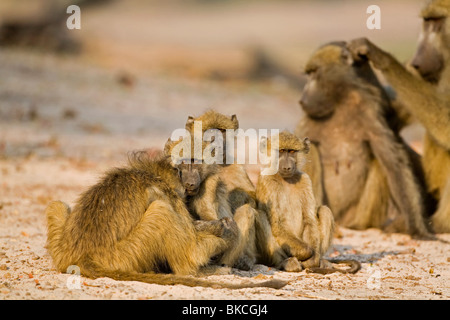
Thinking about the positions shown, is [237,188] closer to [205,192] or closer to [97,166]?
[205,192]

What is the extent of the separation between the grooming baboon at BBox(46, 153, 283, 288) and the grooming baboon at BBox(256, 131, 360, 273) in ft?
1.90

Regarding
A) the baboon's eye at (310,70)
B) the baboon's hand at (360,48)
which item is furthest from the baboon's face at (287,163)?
the baboon's hand at (360,48)

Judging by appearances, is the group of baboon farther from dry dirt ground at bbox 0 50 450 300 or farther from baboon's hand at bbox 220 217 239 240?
dry dirt ground at bbox 0 50 450 300

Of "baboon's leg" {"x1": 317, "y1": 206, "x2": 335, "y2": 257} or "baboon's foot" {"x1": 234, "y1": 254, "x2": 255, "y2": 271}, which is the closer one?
"baboon's foot" {"x1": 234, "y1": 254, "x2": 255, "y2": 271}

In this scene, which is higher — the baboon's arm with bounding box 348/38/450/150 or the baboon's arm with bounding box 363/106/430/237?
the baboon's arm with bounding box 348/38/450/150

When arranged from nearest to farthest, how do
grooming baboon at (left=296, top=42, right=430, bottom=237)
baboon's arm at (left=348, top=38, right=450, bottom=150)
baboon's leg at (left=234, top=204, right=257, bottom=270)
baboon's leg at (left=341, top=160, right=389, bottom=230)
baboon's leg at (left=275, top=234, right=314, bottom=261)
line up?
1. baboon's leg at (left=234, top=204, right=257, bottom=270)
2. baboon's leg at (left=275, top=234, right=314, bottom=261)
3. baboon's arm at (left=348, top=38, right=450, bottom=150)
4. grooming baboon at (left=296, top=42, right=430, bottom=237)
5. baboon's leg at (left=341, top=160, right=389, bottom=230)

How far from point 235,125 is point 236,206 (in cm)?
64

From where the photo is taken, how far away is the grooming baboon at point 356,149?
6.37 metres

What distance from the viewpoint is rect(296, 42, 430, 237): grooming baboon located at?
6367 millimetres

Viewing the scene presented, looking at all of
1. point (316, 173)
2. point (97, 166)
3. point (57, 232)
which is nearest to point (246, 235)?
point (57, 232)

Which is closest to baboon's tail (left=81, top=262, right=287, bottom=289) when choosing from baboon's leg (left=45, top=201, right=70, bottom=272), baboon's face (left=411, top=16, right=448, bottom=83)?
baboon's leg (left=45, top=201, right=70, bottom=272)

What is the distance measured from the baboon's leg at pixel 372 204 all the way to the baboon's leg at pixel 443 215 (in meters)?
0.49

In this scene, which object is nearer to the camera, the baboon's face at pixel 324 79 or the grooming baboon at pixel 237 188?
the grooming baboon at pixel 237 188

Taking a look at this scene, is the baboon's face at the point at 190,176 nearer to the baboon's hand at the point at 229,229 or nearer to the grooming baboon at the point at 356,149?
the baboon's hand at the point at 229,229
